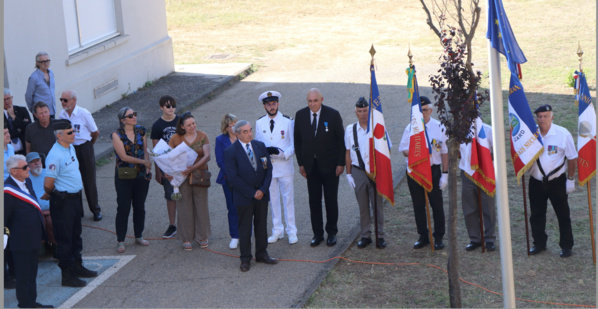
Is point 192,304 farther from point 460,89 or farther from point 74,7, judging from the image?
point 74,7

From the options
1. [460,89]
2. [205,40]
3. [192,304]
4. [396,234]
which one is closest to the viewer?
[460,89]

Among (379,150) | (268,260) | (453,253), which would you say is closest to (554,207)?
(453,253)

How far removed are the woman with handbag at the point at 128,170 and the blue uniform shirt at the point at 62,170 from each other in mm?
902

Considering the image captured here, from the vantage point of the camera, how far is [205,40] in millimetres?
25156

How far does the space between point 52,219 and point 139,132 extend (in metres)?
1.71

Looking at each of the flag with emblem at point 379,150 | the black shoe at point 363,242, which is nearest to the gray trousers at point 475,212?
the flag with emblem at point 379,150

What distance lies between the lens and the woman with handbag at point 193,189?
9.10m

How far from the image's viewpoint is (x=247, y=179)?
8.45m

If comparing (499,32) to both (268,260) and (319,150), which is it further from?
(268,260)

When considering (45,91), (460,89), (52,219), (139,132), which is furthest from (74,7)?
(460,89)

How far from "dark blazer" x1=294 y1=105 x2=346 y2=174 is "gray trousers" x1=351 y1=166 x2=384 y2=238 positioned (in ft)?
0.93

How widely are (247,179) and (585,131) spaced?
4074 mm

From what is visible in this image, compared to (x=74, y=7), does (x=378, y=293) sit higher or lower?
lower

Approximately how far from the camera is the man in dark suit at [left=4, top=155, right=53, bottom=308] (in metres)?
7.30
